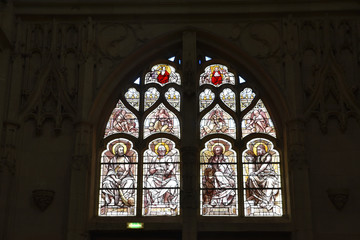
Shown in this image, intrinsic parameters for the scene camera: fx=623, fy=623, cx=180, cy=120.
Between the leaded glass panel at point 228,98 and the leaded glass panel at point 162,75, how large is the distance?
93cm

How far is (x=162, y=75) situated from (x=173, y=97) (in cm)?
55

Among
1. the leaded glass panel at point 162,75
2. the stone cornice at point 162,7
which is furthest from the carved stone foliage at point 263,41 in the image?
the leaded glass panel at point 162,75

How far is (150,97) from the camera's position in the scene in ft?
41.0
